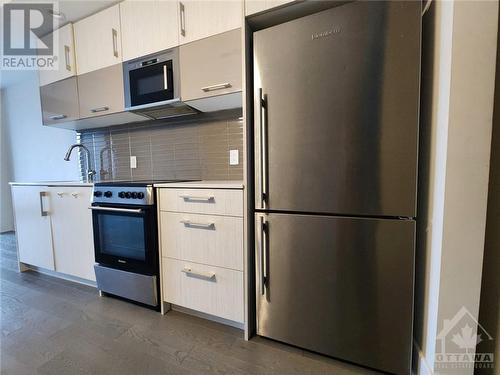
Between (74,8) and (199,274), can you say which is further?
(74,8)

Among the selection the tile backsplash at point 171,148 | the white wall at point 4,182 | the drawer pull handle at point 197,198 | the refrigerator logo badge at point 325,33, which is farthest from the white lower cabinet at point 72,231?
the white wall at point 4,182

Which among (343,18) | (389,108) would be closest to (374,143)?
(389,108)

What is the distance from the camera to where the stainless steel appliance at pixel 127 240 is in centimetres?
156

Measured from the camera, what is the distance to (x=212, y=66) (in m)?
1.48

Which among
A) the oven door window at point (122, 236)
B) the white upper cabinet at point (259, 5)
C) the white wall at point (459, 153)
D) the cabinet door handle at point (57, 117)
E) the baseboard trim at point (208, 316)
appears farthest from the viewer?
the cabinet door handle at point (57, 117)

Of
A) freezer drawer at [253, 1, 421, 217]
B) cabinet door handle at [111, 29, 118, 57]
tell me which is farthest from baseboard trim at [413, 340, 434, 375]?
cabinet door handle at [111, 29, 118, 57]

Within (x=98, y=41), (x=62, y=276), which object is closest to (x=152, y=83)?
(x=98, y=41)

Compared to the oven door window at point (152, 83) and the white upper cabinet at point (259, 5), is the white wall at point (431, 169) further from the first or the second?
the oven door window at point (152, 83)

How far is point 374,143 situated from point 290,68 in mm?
539

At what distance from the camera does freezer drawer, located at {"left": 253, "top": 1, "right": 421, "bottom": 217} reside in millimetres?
973

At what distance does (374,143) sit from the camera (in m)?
1.02

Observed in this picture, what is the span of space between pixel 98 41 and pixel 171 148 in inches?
38.8

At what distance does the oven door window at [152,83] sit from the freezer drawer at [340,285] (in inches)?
44.9

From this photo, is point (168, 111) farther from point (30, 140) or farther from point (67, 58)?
point (30, 140)
